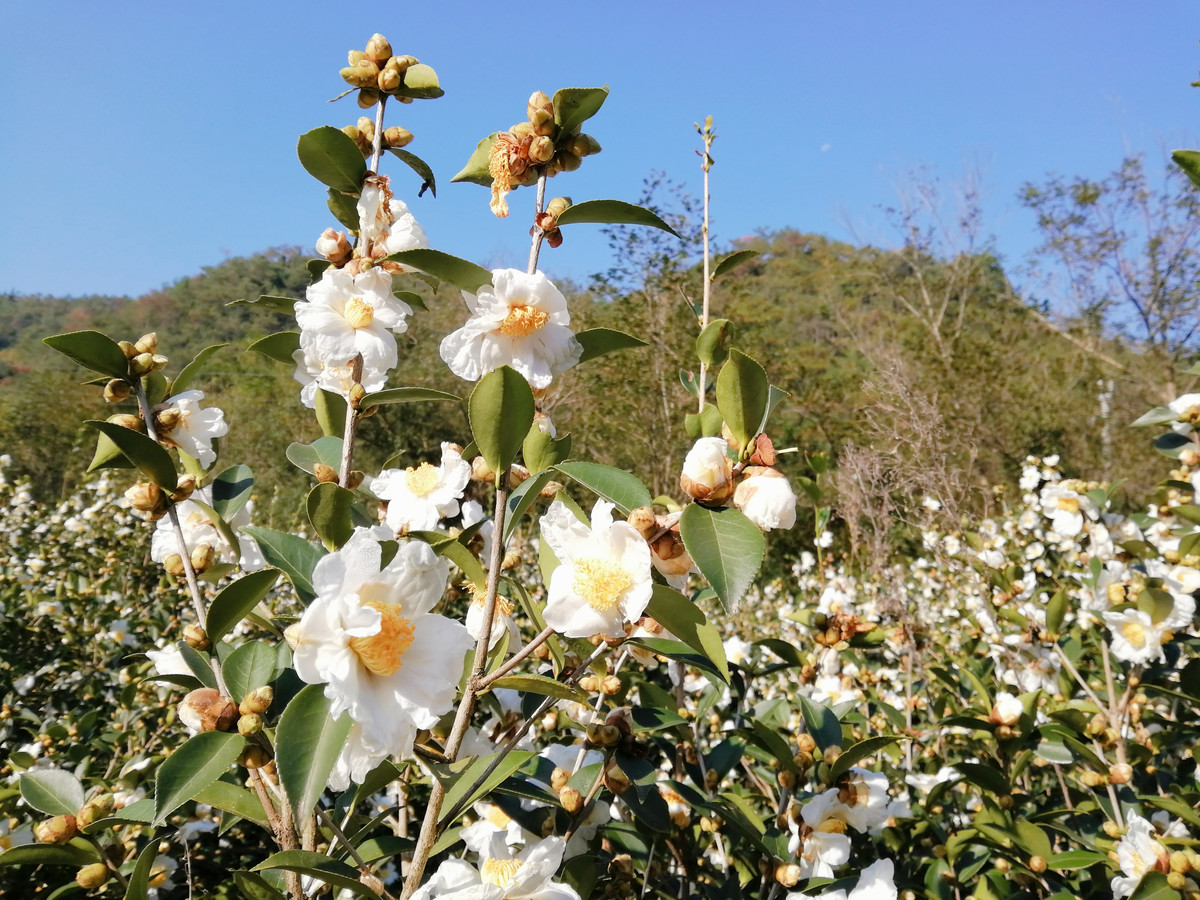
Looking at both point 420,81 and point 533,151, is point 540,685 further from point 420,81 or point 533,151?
point 420,81

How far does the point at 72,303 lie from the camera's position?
4178 cm

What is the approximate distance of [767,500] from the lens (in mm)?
698

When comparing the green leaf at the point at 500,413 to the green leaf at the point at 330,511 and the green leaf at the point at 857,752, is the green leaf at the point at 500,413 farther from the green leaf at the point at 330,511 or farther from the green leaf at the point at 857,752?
the green leaf at the point at 857,752

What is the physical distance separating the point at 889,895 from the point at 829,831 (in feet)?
0.71

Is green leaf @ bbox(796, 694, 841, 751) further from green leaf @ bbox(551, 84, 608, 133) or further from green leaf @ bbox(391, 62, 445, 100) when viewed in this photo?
green leaf @ bbox(391, 62, 445, 100)

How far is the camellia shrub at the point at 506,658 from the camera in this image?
2.25 ft

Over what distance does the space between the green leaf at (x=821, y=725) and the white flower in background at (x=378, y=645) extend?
753 millimetres

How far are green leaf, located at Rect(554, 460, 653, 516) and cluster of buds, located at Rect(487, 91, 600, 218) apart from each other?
0.32 meters

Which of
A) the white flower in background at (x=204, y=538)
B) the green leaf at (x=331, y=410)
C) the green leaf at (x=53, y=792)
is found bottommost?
the green leaf at (x=53, y=792)

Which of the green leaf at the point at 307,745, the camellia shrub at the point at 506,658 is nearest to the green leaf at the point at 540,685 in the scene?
the camellia shrub at the point at 506,658

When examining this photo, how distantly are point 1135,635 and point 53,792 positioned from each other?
2.01 meters

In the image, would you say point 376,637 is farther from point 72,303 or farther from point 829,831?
point 72,303

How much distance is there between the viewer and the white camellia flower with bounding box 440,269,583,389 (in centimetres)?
81

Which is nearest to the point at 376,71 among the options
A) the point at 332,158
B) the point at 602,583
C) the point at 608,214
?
the point at 332,158
